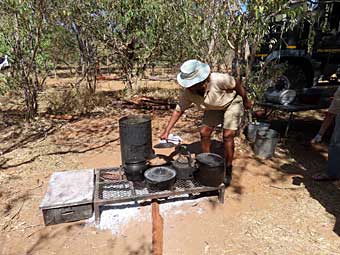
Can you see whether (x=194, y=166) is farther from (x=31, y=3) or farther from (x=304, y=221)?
(x=31, y=3)

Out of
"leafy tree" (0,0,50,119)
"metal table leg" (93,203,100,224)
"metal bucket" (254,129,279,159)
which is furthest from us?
"leafy tree" (0,0,50,119)

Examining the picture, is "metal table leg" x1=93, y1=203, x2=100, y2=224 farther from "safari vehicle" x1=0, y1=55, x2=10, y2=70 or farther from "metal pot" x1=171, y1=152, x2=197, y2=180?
"safari vehicle" x1=0, y1=55, x2=10, y2=70

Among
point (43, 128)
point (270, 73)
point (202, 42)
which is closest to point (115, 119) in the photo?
point (43, 128)

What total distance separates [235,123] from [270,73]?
217 cm

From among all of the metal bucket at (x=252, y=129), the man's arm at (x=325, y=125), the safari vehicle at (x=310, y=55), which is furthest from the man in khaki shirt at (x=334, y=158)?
the safari vehicle at (x=310, y=55)

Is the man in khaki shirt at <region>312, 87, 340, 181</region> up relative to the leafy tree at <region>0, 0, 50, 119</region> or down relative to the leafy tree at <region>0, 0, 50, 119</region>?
down

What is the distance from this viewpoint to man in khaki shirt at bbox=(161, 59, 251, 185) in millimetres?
2326

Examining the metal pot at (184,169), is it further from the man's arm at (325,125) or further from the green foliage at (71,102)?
the green foliage at (71,102)

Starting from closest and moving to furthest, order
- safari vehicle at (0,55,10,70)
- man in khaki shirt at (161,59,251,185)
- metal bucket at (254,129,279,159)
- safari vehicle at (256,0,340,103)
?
man in khaki shirt at (161,59,251,185), metal bucket at (254,129,279,159), safari vehicle at (0,55,10,70), safari vehicle at (256,0,340,103)

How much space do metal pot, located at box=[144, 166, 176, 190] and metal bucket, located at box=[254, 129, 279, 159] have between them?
1.50 meters

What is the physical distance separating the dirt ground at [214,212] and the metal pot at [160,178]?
27cm

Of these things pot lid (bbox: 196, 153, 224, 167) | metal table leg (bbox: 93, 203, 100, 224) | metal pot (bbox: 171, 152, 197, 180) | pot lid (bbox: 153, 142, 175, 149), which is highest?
pot lid (bbox: 153, 142, 175, 149)

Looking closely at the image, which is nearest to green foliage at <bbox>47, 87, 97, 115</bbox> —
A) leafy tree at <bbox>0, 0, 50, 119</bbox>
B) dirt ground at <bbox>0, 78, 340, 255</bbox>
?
leafy tree at <bbox>0, 0, 50, 119</bbox>

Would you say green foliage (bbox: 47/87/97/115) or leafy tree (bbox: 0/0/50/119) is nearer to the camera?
leafy tree (bbox: 0/0/50/119)
